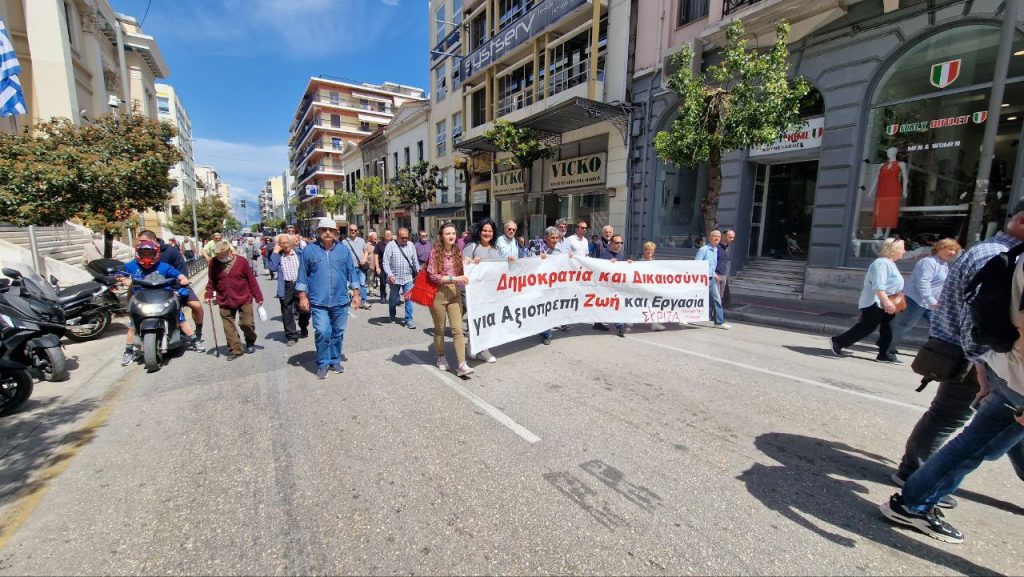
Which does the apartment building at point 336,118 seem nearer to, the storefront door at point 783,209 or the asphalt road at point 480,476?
the storefront door at point 783,209

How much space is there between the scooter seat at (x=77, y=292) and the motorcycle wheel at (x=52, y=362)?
7.21 feet

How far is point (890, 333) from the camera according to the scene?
5.85 meters

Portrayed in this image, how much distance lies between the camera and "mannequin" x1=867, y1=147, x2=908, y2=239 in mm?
10203

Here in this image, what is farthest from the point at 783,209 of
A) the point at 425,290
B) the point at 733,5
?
the point at 425,290

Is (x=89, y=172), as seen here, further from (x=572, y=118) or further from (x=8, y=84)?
(x=572, y=118)

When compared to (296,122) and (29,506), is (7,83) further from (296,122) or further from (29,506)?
(296,122)

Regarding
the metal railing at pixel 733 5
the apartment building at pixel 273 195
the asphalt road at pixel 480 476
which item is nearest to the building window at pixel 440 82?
the metal railing at pixel 733 5

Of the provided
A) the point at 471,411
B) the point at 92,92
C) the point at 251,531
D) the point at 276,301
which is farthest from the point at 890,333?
the point at 92,92

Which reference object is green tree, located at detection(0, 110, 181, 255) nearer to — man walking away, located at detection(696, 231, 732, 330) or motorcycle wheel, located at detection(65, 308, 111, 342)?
motorcycle wheel, located at detection(65, 308, 111, 342)

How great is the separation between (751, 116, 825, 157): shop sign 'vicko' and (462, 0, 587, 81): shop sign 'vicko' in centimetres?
924

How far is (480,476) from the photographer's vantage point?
3.02 m

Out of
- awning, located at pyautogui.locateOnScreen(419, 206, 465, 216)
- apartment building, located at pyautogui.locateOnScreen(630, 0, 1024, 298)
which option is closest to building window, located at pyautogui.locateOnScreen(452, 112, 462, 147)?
awning, located at pyautogui.locateOnScreen(419, 206, 465, 216)

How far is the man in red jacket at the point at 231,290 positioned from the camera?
5.99 m

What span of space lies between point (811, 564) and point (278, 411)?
170 inches
